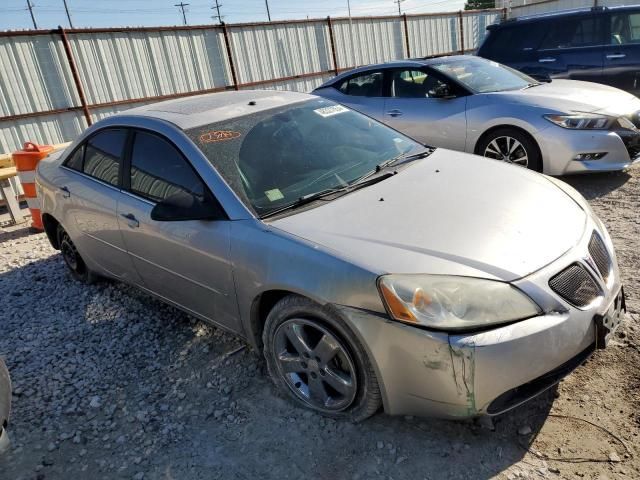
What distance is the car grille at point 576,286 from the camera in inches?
85.7

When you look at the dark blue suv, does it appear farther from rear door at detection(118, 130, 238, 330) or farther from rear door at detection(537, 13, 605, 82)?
rear door at detection(118, 130, 238, 330)

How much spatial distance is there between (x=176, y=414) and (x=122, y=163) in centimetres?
177

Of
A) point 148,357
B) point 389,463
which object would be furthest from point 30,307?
point 389,463

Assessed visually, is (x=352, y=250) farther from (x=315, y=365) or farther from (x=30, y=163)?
(x=30, y=163)

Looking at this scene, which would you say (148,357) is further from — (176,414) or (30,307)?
(30,307)

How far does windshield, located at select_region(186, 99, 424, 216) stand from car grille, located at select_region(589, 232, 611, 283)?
4.30 feet

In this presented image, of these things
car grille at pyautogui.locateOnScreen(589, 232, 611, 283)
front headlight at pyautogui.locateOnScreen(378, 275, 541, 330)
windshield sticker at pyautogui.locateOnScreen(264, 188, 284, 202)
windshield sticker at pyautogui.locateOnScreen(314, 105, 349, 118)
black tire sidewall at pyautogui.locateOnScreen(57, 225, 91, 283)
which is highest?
windshield sticker at pyautogui.locateOnScreen(314, 105, 349, 118)

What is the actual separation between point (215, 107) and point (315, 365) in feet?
6.25

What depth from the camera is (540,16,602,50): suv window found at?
25.7ft

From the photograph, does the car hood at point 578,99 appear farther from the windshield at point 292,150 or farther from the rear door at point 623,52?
the windshield at point 292,150

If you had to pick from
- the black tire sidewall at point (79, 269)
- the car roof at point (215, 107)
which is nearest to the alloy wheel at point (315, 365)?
the car roof at point (215, 107)

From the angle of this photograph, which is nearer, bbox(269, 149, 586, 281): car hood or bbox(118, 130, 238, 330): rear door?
bbox(269, 149, 586, 281): car hood

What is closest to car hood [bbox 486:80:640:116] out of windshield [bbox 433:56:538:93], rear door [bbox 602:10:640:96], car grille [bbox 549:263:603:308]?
windshield [bbox 433:56:538:93]

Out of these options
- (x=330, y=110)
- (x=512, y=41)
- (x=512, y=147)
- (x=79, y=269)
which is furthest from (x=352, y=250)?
(x=512, y=41)
